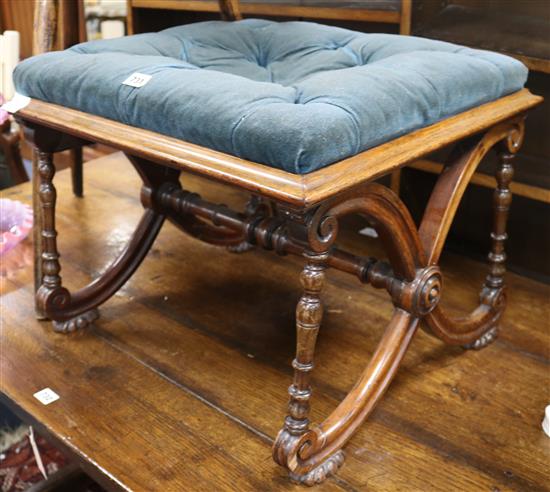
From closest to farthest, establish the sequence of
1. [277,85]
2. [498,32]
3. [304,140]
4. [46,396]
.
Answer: [304,140]
[277,85]
[46,396]
[498,32]

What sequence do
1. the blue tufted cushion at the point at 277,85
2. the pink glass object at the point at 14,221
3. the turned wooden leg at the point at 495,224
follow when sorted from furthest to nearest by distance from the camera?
the pink glass object at the point at 14,221, the turned wooden leg at the point at 495,224, the blue tufted cushion at the point at 277,85

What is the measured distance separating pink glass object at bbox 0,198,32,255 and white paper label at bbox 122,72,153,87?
2.39 feet

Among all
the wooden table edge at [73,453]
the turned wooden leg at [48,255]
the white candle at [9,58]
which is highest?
the white candle at [9,58]

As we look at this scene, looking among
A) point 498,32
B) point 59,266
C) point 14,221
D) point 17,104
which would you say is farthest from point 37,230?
point 498,32

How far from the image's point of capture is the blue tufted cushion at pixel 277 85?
763mm

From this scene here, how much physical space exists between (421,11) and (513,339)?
0.63m

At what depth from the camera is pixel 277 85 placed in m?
0.87

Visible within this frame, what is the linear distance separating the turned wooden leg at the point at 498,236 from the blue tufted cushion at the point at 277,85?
133 mm

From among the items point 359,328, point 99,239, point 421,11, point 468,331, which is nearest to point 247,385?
point 359,328

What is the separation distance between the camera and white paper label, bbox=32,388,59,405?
107cm

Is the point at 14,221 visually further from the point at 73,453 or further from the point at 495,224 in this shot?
the point at 495,224

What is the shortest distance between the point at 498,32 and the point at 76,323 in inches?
35.3

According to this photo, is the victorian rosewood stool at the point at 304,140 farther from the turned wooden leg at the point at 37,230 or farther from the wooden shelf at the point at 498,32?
the wooden shelf at the point at 498,32

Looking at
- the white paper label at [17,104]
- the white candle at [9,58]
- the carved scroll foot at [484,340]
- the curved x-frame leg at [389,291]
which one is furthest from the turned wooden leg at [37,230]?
the carved scroll foot at [484,340]
